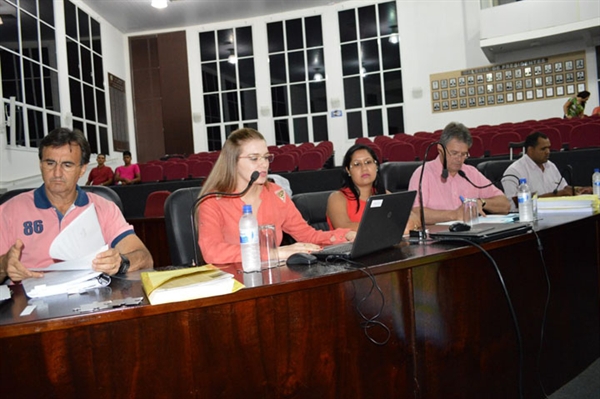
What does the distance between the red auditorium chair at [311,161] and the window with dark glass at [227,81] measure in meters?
5.89

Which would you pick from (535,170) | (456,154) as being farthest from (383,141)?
(456,154)

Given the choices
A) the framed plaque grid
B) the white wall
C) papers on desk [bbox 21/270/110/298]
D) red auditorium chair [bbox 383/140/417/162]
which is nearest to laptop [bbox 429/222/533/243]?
papers on desk [bbox 21/270/110/298]

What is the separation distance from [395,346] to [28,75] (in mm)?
10316

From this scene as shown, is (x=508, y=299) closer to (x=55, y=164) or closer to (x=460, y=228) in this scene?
(x=460, y=228)

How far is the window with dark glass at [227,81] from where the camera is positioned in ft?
47.0

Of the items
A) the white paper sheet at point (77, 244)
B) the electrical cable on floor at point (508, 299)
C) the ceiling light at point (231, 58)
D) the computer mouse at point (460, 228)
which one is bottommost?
the electrical cable on floor at point (508, 299)

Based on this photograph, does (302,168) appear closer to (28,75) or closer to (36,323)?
(28,75)

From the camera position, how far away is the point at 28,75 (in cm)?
991

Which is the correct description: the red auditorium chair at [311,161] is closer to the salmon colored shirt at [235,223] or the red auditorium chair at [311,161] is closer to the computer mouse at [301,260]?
the salmon colored shirt at [235,223]

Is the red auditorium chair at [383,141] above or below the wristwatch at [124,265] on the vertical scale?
above

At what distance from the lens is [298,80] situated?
1403cm

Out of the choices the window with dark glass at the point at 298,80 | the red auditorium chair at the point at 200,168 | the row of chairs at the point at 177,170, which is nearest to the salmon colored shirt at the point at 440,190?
the row of chairs at the point at 177,170

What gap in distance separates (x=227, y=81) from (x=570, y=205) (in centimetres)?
1258

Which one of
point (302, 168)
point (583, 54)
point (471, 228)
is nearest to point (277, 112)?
point (302, 168)
